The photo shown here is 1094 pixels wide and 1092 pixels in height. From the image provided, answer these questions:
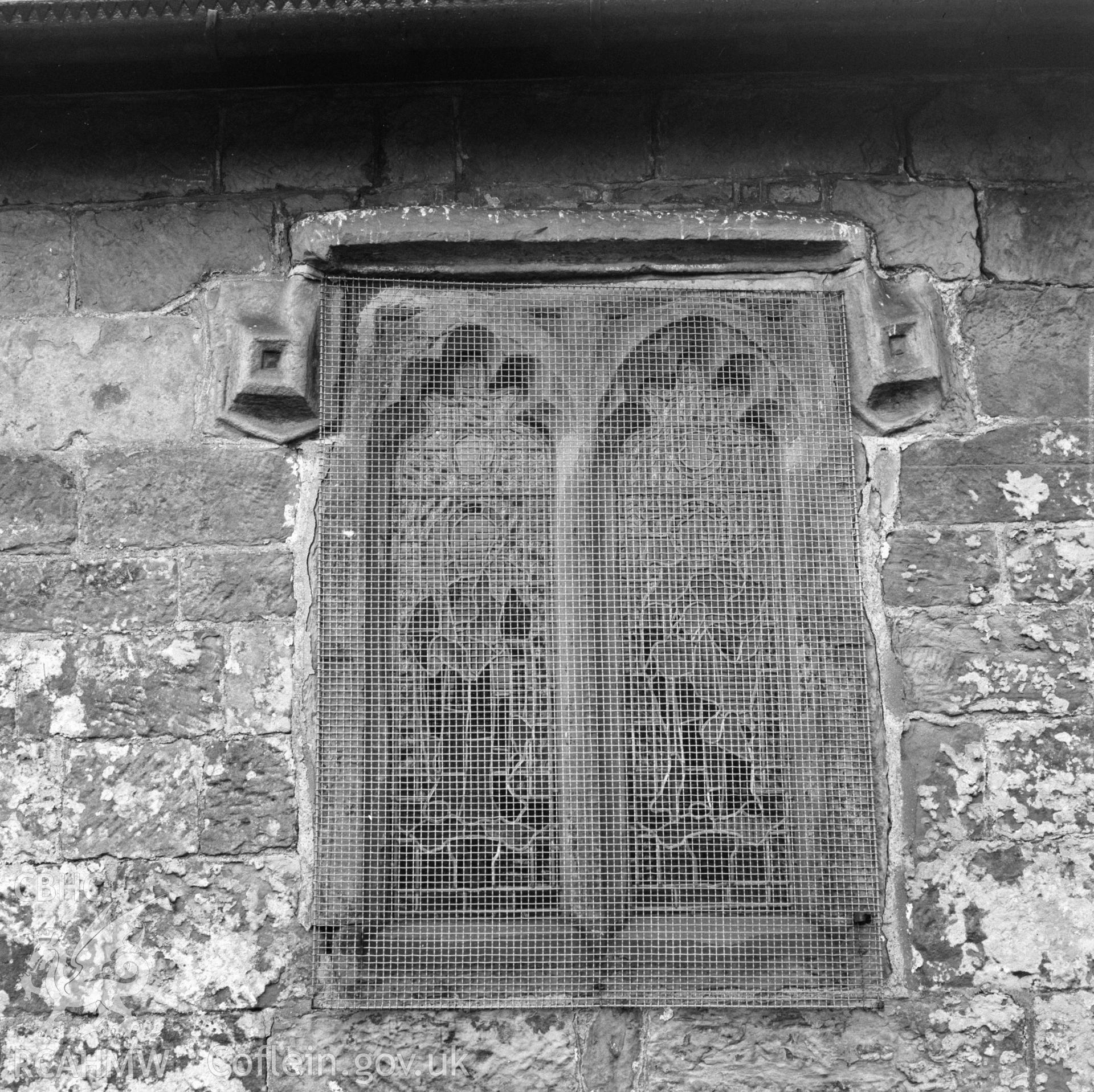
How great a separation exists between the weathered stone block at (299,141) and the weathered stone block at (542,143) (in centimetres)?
27

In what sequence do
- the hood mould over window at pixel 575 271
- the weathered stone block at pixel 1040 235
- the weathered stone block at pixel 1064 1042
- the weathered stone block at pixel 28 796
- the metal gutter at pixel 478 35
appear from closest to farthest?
the weathered stone block at pixel 1064 1042 → the weathered stone block at pixel 28 796 → the metal gutter at pixel 478 35 → the hood mould over window at pixel 575 271 → the weathered stone block at pixel 1040 235

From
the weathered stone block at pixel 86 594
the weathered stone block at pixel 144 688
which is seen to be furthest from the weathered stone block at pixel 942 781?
the weathered stone block at pixel 86 594

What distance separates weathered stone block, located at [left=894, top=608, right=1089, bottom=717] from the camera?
9.56 ft

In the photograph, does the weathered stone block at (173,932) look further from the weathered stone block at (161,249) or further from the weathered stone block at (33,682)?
the weathered stone block at (161,249)

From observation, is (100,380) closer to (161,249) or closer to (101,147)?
(161,249)

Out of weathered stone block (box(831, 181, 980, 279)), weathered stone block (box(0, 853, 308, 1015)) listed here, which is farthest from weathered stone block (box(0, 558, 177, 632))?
weathered stone block (box(831, 181, 980, 279))

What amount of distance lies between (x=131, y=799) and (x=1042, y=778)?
2031 mm

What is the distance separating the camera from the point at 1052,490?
302cm

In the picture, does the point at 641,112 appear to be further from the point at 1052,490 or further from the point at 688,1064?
the point at 688,1064

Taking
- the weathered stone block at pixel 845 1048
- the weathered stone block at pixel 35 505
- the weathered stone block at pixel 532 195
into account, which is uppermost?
the weathered stone block at pixel 532 195

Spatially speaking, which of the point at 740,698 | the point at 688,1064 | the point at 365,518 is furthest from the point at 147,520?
the point at 688,1064

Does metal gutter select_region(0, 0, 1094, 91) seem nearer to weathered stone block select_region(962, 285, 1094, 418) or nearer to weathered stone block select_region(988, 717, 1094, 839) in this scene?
weathered stone block select_region(962, 285, 1094, 418)

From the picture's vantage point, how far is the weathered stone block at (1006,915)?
110 inches

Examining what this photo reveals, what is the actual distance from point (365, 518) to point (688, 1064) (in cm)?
141
